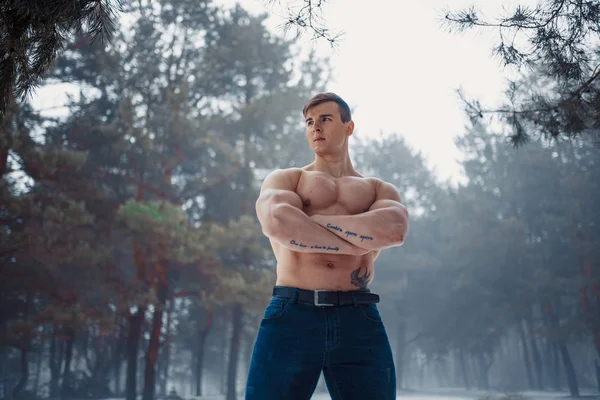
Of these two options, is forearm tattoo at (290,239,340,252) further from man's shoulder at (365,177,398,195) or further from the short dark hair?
the short dark hair

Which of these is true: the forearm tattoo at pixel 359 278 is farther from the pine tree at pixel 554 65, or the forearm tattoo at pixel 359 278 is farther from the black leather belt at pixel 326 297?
the pine tree at pixel 554 65

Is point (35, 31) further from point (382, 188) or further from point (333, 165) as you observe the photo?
point (382, 188)

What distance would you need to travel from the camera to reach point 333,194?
8.89 feet

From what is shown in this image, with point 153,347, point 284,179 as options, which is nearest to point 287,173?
point 284,179

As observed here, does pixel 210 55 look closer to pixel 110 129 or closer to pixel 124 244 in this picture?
pixel 110 129

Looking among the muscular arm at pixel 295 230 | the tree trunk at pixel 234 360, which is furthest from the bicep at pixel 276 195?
the tree trunk at pixel 234 360

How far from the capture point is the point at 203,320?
24344 millimetres

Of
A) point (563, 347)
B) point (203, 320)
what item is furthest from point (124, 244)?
point (563, 347)

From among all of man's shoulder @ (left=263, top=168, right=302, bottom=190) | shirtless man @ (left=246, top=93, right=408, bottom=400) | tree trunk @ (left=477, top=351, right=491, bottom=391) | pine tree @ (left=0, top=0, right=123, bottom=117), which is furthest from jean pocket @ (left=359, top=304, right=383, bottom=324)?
tree trunk @ (left=477, top=351, right=491, bottom=391)

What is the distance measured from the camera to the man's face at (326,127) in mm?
2793

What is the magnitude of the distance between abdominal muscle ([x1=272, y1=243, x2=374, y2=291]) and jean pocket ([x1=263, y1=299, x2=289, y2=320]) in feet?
0.32

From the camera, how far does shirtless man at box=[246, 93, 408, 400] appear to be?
241cm

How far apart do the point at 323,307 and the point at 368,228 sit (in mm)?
420

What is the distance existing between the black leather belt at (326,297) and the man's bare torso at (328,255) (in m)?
0.03
